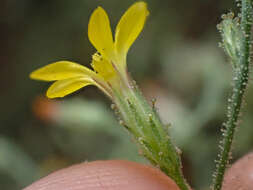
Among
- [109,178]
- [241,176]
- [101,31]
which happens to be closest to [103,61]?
[101,31]

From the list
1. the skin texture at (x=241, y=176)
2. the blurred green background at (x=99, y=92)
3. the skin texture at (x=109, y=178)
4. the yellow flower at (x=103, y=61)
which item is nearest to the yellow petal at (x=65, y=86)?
the yellow flower at (x=103, y=61)

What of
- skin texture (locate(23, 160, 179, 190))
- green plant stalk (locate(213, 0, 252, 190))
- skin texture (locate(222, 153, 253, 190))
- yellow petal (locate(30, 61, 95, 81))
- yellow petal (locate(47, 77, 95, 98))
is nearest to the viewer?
green plant stalk (locate(213, 0, 252, 190))

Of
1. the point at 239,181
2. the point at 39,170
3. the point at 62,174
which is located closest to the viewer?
the point at 62,174

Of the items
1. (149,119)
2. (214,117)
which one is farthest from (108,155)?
(149,119)

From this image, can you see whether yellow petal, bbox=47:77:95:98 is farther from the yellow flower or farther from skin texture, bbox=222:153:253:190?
skin texture, bbox=222:153:253:190

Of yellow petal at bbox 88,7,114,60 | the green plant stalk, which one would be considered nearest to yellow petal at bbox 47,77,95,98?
yellow petal at bbox 88,7,114,60

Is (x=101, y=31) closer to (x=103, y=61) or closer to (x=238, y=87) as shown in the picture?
(x=103, y=61)

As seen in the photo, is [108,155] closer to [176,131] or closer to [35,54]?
[176,131]
